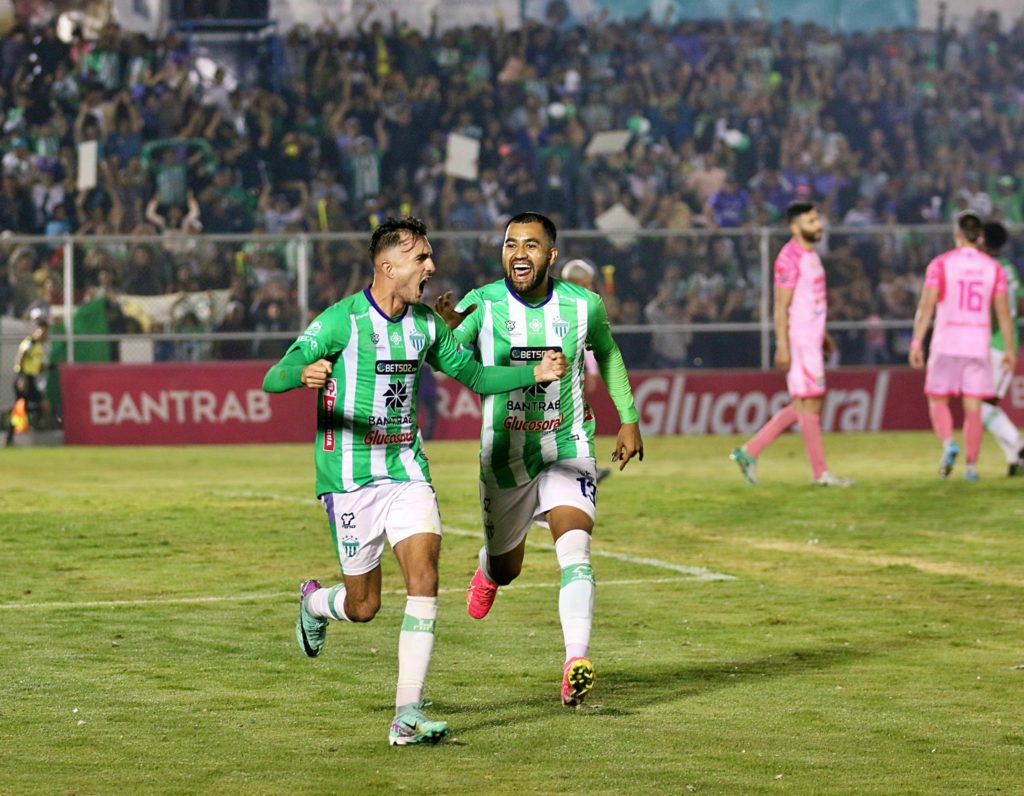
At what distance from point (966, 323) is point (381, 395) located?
1075 centimetres

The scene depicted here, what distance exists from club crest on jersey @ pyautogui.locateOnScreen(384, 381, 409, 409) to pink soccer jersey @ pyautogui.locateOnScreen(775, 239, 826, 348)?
9210 mm

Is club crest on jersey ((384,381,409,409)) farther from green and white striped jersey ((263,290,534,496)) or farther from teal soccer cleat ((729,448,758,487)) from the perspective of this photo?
teal soccer cleat ((729,448,758,487))

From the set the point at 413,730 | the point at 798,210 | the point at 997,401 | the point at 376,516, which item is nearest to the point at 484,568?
the point at 376,516

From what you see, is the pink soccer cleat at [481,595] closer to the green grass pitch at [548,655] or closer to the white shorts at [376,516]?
the green grass pitch at [548,655]

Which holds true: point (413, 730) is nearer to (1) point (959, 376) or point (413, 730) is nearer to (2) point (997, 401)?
(1) point (959, 376)

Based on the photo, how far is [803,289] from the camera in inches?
632

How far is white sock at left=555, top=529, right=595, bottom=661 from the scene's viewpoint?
7086 millimetres

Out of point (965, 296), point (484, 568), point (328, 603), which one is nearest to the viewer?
point (328, 603)

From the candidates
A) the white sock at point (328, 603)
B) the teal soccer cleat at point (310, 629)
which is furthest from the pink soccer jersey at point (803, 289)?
the white sock at point (328, 603)

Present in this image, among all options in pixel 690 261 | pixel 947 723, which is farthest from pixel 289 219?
pixel 947 723

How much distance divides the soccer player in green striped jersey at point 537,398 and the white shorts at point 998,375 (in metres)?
9.85

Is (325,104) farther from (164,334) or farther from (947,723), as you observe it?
(947,723)

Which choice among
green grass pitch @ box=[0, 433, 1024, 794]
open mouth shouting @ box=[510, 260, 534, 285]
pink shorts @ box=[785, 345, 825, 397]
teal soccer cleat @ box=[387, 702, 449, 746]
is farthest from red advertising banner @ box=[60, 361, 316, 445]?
teal soccer cleat @ box=[387, 702, 449, 746]

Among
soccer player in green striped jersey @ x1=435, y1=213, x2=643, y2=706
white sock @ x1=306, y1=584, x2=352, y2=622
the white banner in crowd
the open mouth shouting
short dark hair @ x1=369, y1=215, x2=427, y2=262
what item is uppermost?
the white banner in crowd
